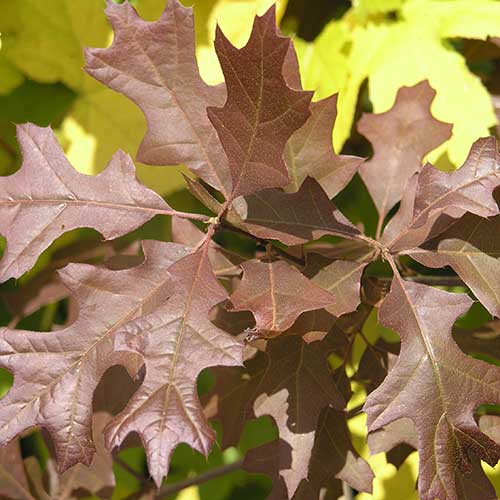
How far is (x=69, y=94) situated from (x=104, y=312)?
0.80 meters

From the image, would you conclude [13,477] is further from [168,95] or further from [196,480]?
[168,95]

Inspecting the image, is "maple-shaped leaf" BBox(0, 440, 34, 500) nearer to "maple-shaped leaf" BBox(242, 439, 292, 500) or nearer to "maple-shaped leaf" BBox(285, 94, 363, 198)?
"maple-shaped leaf" BBox(242, 439, 292, 500)

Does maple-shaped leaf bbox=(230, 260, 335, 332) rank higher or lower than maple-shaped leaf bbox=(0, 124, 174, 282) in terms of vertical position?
lower

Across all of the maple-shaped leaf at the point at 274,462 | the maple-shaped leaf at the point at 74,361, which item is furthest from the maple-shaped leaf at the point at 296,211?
the maple-shaped leaf at the point at 274,462

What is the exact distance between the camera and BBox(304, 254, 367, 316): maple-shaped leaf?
0.98 meters

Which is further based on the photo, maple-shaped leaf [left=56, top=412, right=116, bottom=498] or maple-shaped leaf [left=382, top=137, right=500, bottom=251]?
maple-shaped leaf [left=56, top=412, right=116, bottom=498]

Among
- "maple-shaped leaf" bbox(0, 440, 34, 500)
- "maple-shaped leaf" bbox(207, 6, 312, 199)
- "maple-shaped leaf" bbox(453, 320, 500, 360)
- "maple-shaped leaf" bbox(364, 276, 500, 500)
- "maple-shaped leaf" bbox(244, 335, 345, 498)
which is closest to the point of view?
"maple-shaped leaf" bbox(207, 6, 312, 199)

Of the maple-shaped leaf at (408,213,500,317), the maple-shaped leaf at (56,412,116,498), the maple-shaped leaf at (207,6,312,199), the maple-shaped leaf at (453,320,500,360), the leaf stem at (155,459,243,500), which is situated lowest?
the leaf stem at (155,459,243,500)

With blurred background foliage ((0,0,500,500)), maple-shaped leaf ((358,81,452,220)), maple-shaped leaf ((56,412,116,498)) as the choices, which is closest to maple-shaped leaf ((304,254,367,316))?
maple-shaped leaf ((358,81,452,220))

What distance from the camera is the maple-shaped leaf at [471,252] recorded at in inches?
39.3

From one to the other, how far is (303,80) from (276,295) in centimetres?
68

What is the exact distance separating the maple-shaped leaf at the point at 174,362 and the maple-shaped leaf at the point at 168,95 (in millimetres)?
175

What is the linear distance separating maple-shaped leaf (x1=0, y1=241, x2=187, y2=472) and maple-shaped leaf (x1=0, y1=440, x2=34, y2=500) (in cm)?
41

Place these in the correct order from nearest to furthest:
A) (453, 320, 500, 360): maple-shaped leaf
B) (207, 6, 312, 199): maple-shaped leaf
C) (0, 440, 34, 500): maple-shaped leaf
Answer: (207, 6, 312, 199): maple-shaped leaf → (453, 320, 500, 360): maple-shaped leaf → (0, 440, 34, 500): maple-shaped leaf
